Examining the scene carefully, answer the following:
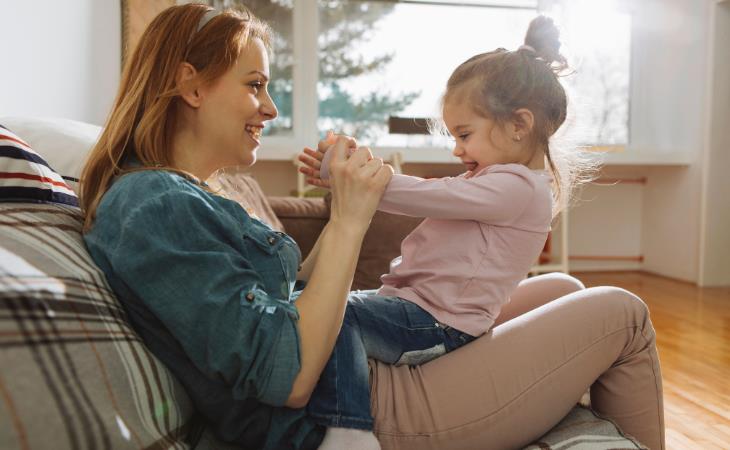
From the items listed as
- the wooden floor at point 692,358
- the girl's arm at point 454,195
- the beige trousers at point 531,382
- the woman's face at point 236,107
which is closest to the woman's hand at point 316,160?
the girl's arm at point 454,195

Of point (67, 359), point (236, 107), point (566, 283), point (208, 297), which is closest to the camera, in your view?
point (67, 359)

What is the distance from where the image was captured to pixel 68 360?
0.67 metres

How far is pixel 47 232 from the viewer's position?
0.79 meters

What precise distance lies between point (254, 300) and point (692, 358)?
2274 millimetres

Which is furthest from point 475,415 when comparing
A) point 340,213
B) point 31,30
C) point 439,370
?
point 31,30

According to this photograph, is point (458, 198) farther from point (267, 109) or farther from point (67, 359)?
point (67, 359)

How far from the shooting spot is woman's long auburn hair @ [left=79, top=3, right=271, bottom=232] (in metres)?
0.96

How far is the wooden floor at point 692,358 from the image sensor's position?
1.81 metres

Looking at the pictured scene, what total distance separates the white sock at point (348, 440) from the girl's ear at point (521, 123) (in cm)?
64

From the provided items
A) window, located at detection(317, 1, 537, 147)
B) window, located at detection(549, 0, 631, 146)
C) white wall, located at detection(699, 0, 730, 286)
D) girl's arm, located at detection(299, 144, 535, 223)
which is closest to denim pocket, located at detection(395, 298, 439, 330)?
girl's arm, located at detection(299, 144, 535, 223)

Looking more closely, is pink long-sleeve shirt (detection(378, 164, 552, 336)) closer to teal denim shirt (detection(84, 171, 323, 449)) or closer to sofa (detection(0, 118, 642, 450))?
teal denim shirt (detection(84, 171, 323, 449))

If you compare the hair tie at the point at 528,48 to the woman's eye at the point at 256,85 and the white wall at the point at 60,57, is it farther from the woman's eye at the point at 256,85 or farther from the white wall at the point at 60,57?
the white wall at the point at 60,57

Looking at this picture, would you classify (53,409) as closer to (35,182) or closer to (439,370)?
(35,182)

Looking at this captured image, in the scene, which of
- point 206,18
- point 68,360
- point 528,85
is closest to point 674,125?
point 528,85
